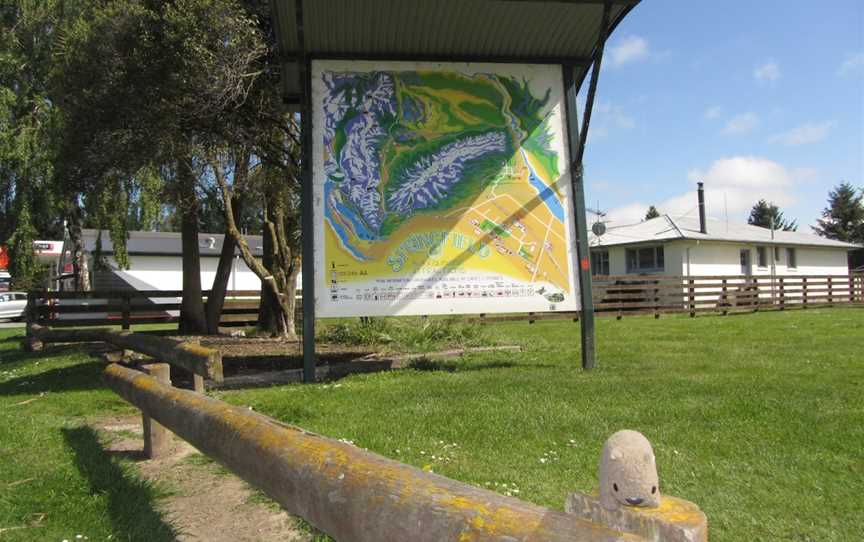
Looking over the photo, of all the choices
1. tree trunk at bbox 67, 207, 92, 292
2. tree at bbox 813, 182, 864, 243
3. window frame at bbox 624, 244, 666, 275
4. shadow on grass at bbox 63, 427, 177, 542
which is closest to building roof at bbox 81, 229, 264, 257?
tree trunk at bbox 67, 207, 92, 292

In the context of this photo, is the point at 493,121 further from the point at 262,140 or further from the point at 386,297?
the point at 262,140

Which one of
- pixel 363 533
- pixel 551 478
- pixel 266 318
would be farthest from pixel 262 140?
pixel 363 533

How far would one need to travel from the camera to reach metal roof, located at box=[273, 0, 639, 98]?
8.07m

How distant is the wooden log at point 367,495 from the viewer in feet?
4.57

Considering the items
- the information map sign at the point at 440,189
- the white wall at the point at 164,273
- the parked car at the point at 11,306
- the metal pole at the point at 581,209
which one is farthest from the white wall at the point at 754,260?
the parked car at the point at 11,306

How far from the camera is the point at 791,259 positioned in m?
34.8

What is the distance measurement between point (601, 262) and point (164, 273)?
24.2m

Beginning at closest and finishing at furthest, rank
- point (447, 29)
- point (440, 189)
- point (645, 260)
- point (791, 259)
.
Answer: point (447, 29) < point (440, 189) < point (645, 260) < point (791, 259)

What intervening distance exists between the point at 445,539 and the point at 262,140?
36.7ft

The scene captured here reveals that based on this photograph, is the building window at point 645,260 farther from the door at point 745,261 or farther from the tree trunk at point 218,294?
the tree trunk at point 218,294

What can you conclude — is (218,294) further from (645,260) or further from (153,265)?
(645,260)

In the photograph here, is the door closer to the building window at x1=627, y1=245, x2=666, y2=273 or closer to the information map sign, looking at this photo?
the building window at x1=627, y1=245, x2=666, y2=273

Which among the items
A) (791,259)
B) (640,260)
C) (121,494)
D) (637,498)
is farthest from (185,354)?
(791,259)

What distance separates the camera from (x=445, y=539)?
4.86 ft
